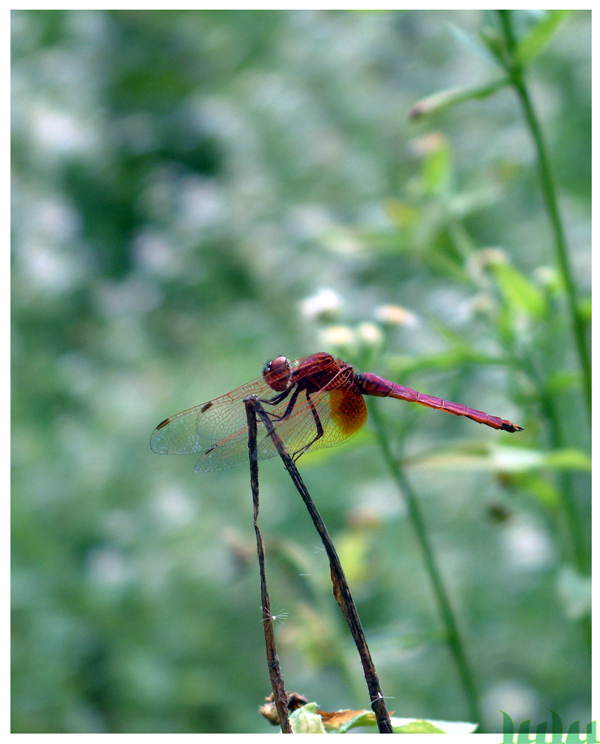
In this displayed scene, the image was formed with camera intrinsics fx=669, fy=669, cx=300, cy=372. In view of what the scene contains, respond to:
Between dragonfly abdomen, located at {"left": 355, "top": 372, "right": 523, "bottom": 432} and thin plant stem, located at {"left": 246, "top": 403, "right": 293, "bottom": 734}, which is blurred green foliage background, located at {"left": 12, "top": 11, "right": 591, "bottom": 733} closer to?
dragonfly abdomen, located at {"left": 355, "top": 372, "right": 523, "bottom": 432}

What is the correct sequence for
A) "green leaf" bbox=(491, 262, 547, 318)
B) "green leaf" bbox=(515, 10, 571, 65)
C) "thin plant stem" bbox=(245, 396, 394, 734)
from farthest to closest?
"green leaf" bbox=(491, 262, 547, 318), "green leaf" bbox=(515, 10, 571, 65), "thin plant stem" bbox=(245, 396, 394, 734)

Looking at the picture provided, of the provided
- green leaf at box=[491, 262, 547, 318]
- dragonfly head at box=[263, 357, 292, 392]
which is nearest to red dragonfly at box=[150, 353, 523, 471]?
dragonfly head at box=[263, 357, 292, 392]

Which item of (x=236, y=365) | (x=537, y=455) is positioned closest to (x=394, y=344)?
(x=236, y=365)

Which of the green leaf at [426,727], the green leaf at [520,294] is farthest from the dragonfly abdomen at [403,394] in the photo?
the green leaf at [426,727]

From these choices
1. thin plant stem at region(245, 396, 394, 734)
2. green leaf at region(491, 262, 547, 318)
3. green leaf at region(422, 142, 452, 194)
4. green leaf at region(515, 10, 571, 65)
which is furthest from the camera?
green leaf at region(422, 142, 452, 194)

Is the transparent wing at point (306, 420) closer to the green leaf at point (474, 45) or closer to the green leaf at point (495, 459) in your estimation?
the green leaf at point (495, 459)

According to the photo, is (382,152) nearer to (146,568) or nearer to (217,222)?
(217,222)
